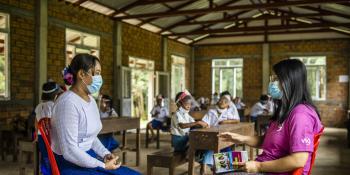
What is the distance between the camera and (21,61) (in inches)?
286

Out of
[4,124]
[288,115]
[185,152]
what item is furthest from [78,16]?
[288,115]

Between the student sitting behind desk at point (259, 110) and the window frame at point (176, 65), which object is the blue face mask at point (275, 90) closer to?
the student sitting behind desk at point (259, 110)

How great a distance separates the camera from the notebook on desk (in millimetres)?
1963

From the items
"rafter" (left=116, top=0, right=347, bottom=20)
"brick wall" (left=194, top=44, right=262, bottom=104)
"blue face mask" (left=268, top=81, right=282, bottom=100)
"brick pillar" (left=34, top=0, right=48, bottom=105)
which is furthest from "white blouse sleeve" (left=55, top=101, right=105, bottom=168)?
"brick wall" (left=194, top=44, right=262, bottom=104)

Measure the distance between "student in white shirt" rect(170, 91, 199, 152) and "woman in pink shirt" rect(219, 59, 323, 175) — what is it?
2919 mm

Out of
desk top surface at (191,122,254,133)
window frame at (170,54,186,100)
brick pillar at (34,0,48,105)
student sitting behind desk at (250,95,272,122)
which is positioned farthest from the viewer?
window frame at (170,54,186,100)

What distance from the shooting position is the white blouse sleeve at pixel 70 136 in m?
2.03

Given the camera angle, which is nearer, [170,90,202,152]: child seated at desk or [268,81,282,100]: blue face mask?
[268,81,282,100]: blue face mask

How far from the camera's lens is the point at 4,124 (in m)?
6.88

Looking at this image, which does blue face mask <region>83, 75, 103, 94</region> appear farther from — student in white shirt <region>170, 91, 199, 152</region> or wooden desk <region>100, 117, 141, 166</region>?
wooden desk <region>100, 117, 141, 166</region>

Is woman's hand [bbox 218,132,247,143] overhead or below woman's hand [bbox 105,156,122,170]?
overhead

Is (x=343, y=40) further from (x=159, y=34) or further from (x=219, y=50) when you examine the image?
(x=159, y=34)

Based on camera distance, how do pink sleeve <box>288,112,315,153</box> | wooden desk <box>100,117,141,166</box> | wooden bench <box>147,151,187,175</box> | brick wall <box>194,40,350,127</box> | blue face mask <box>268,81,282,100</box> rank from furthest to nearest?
1. brick wall <box>194,40,350,127</box>
2. wooden desk <box>100,117,141,166</box>
3. wooden bench <box>147,151,187,175</box>
4. blue face mask <box>268,81,282,100</box>
5. pink sleeve <box>288,112,315,153</box>

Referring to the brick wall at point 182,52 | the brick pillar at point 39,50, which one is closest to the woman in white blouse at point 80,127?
the brick pillar at point 39,50
